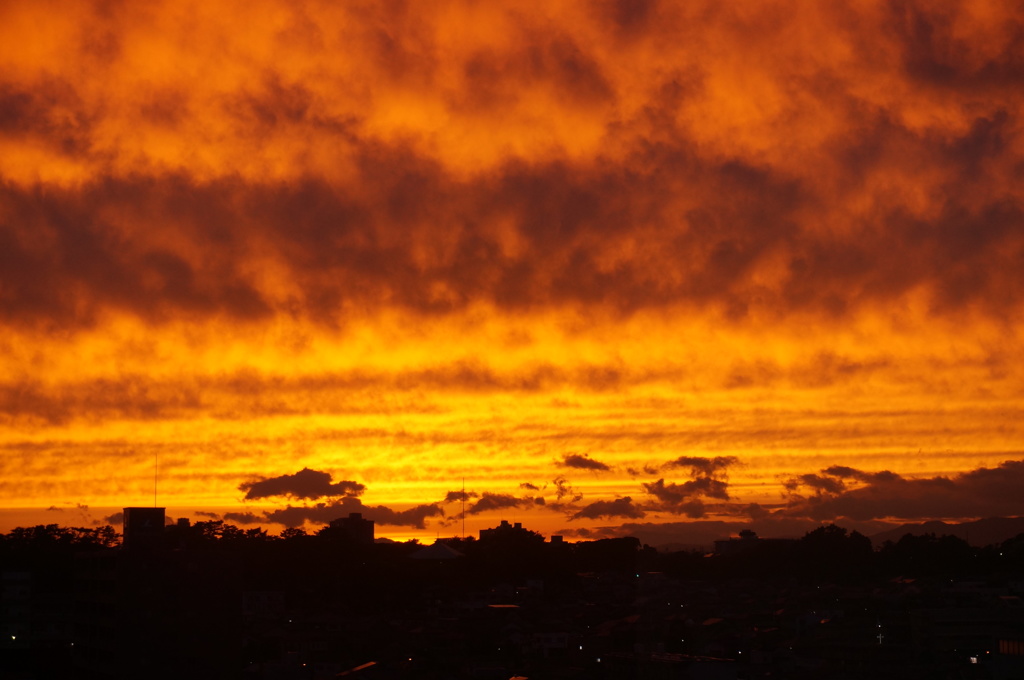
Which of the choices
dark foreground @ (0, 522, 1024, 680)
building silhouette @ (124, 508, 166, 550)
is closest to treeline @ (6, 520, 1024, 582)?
dark foreground @ (0, 522, 1024, 680)

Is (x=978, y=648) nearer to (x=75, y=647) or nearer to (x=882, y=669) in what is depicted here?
(x=882, y=669)

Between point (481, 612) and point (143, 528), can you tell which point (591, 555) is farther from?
point (143, 528)

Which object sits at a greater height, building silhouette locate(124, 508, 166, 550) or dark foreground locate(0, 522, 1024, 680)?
building silhouette locate(124, 508, 166, 550)

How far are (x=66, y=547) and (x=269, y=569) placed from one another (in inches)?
537

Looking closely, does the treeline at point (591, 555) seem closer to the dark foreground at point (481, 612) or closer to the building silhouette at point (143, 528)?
the dark foreground at point (481, 612)

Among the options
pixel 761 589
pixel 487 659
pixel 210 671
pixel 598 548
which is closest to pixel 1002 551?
pixel 761 589

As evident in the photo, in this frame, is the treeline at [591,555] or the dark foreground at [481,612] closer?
the dark foreground at [481,612]

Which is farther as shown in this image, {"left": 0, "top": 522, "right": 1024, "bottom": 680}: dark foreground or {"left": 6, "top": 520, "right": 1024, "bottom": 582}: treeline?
{"left": 6, "top": 520, "right": 1024, "bottom": 582}: treeline

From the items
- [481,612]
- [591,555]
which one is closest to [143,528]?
[481,612]

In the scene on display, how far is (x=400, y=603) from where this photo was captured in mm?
66500

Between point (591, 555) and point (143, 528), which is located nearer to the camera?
point (143, 528)

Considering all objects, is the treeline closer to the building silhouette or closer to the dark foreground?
the dark foreground

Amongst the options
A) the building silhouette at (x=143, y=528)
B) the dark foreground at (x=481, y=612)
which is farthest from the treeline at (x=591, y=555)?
the building silhouette at (x=143, y=528)

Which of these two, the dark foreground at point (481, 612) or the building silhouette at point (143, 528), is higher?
the building silhouette at point (143, 528)
